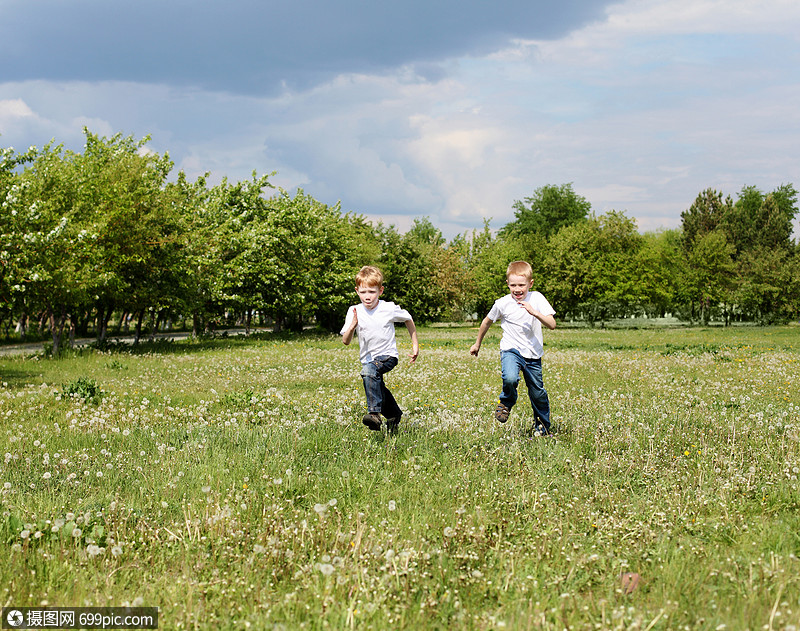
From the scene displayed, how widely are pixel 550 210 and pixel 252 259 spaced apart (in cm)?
8262

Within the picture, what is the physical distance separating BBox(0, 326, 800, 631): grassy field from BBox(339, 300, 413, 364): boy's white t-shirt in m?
1.12

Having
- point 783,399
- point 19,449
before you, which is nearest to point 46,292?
point 19,449

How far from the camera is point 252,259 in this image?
4088cm

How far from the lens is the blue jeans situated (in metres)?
8.69

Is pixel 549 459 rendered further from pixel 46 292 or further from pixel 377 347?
pixel 46 292

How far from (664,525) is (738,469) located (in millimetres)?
2043

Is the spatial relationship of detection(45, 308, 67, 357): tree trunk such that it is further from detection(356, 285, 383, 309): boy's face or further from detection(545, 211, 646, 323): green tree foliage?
detection(545, 211, 646, 323): green tree foliage

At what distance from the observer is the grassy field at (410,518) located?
405 centimetres

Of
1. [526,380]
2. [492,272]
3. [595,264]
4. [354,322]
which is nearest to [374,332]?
[354,322]

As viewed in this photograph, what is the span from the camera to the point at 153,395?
1343 centimetres

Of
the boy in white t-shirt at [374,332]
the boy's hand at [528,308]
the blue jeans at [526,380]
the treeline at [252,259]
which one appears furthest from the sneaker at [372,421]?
the treeline at [252,259]

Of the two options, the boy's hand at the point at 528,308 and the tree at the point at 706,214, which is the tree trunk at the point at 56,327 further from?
the tree at the point at 706,214

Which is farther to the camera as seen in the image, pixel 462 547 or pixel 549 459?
pixel 549 459

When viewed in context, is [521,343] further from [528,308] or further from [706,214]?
[706,214]
